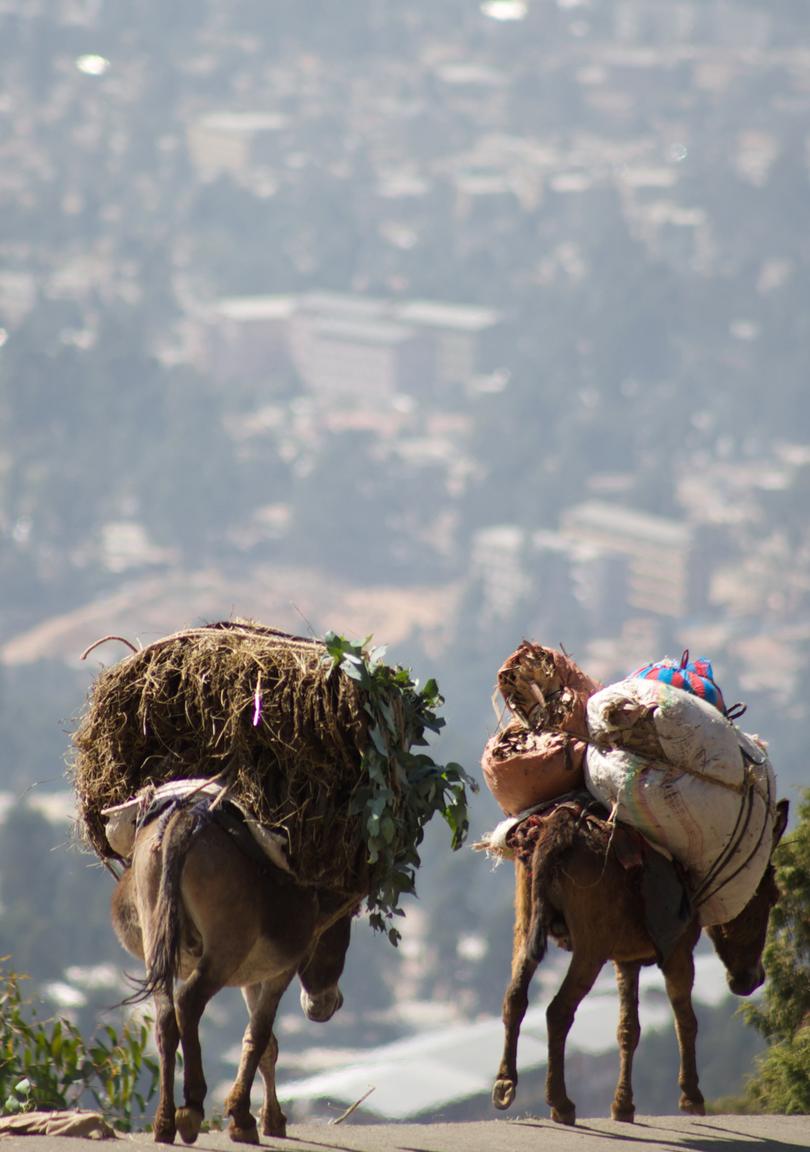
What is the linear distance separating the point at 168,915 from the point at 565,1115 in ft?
6.24

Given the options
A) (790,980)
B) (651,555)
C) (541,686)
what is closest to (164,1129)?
(541,686)

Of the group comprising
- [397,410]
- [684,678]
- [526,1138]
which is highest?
[397,410]

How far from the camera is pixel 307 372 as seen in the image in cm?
14912

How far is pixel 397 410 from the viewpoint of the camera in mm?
145125

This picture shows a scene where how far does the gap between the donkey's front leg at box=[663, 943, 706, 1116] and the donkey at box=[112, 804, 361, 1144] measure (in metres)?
Answer: 1.57

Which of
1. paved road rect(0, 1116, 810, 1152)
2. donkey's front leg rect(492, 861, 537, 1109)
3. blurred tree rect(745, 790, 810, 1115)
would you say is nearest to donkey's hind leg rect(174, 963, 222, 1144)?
paved road rect(0, 1116, 810, 1152)

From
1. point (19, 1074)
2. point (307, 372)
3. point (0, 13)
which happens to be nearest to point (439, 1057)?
point (19, 1074)

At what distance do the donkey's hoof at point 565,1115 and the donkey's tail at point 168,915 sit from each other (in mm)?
1705

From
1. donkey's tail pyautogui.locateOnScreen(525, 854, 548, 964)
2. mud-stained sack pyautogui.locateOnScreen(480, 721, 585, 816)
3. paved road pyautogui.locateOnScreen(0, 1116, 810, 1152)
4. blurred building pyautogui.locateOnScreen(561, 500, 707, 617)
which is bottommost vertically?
paved road pyautogui.locateOnScreen(0, 1116, 810, 1152)

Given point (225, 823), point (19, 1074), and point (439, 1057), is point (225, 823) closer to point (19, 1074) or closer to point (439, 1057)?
point (19, 1074)

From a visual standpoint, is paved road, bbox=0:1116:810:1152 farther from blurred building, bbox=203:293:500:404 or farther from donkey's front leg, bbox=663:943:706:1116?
blurred building, bbox=203:293:500:404

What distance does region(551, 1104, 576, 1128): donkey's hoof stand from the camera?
6590 millimetres

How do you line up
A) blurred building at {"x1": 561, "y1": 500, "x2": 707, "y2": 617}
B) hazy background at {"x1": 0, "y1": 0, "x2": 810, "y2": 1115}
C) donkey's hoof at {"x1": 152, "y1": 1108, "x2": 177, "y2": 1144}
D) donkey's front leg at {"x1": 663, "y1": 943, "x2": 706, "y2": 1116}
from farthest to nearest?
1. blurred building at {"x1": 561, "y1": 500, "x2": 707, "y2": 617}
2. hazy background at {"x1": 0, "y1": 0, "x2": 810, "y2": 1115}
3. donkey's front leg at {"x1": 663, "y1": 943, "x2": 706, "y2": 1116}
4. donkey's hoof at {"x1": 152, "y1": 1108, "x2": 177, "y2": 1144}

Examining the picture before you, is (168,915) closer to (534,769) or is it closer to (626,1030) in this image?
(534,769)
